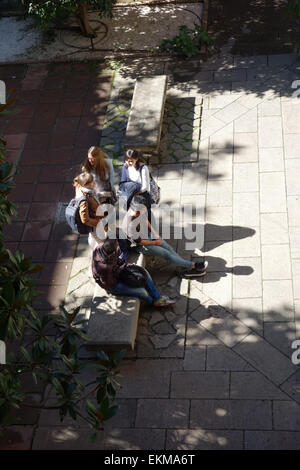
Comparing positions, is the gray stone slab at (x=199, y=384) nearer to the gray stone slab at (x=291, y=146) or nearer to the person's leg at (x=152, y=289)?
the person's leg at (x=152, y=289)

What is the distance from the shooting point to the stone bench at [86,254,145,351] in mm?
6652

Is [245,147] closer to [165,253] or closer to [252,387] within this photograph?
A: [165,253]

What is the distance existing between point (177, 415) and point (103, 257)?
6.17 feet

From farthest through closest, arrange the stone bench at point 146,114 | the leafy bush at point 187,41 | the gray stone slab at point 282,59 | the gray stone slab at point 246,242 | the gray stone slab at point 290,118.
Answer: the leafy bush at point 187,41
the gray stone slab at point 282,59
the gray stone slab at point 290,118
the stone bench at point 146,114
the gray stone slab at point 246,242

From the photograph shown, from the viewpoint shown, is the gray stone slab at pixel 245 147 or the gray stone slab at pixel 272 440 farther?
the gray stone slab at pixel 245 147

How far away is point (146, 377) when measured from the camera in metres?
6.65

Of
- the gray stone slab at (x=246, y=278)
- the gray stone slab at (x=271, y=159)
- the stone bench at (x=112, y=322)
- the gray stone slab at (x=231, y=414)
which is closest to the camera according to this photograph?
the gray stone slab at (x=231, y=414)

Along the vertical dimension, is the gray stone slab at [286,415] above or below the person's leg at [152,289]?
below

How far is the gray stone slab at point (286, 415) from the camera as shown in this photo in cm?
597

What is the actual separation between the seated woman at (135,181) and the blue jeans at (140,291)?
38.0 inches

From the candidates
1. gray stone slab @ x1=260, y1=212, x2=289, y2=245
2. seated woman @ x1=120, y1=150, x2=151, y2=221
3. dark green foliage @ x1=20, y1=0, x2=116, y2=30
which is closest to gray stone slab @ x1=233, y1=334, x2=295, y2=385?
gray stone slab @ x1=260, y1=212, x2=289, y2=245

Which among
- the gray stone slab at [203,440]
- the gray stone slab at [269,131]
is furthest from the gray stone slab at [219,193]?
the gray stone slab at [203,440]

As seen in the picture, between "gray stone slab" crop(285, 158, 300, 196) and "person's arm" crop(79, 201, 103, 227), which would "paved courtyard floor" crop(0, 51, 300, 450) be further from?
"person's arm" crop(79, 201, 103, 227)

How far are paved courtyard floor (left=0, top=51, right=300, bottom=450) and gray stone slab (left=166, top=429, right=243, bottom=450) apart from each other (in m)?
0.01
